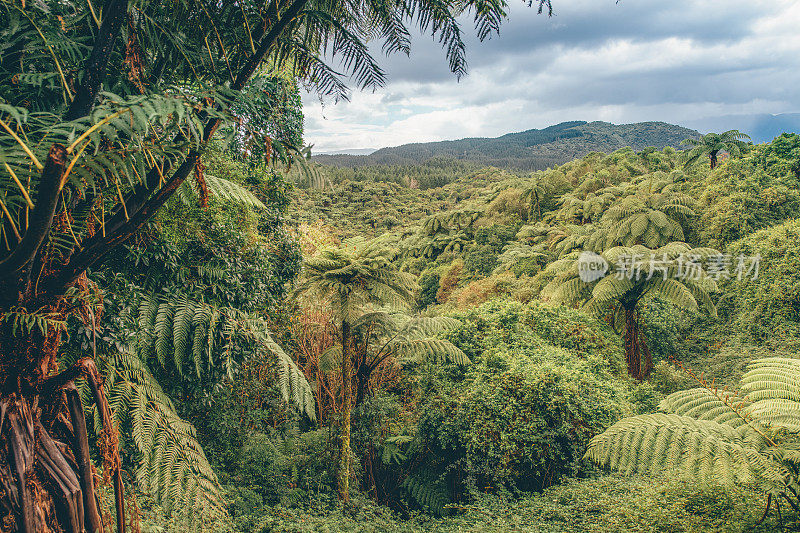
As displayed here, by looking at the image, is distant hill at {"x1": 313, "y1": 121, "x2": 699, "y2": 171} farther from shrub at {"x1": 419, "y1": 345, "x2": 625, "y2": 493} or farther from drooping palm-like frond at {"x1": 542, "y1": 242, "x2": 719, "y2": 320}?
shrub at {"x1": 419, "y1": 345, "x2": 625, "y2": 493}

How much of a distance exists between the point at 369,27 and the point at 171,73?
3.83 feet

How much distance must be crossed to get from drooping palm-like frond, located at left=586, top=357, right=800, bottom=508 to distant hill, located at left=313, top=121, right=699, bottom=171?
60731mm

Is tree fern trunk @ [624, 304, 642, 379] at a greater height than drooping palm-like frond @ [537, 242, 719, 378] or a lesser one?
lesser

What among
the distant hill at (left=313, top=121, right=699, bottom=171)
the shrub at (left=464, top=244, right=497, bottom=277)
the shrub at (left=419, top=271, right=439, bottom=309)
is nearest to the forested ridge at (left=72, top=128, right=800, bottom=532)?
the shrub at (left=464, top=244, right=497, bottom=277)

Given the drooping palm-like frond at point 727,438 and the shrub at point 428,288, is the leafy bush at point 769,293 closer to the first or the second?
the drooping palm-like frond at point 727,438

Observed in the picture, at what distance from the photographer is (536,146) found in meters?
118

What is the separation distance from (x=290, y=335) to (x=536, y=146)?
124215 mm

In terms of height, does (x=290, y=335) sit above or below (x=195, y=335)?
below

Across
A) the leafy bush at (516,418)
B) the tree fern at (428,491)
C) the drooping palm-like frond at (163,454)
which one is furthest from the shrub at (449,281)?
the drooping palm-like frond at (163,454)

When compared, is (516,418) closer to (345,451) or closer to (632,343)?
(345,451)

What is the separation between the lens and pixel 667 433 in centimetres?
329

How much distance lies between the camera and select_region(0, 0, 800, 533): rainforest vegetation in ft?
4.25

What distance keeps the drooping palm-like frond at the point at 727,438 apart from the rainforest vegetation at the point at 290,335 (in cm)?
2

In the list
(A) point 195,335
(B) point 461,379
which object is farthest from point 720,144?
(A) point 195,335
